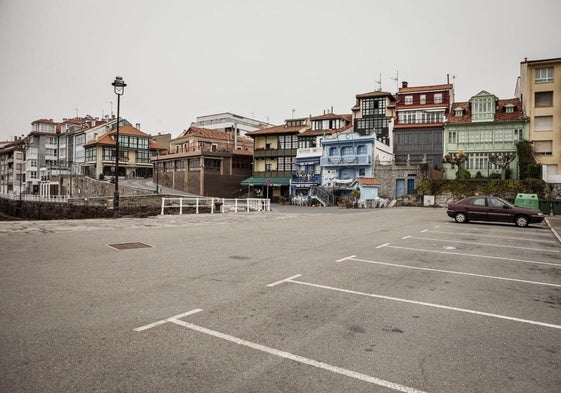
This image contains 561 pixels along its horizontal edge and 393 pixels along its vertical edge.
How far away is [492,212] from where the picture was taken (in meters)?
20.3

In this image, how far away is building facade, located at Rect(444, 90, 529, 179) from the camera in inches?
1726

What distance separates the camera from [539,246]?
498 inches

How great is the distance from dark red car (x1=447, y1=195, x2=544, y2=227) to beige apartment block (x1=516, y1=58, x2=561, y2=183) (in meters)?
27.9

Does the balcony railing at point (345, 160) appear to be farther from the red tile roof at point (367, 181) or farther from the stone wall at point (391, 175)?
the red tile roof at point (367, 181)

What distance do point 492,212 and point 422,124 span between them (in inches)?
1259

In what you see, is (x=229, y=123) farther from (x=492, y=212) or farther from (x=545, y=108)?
(x=492, y=212)

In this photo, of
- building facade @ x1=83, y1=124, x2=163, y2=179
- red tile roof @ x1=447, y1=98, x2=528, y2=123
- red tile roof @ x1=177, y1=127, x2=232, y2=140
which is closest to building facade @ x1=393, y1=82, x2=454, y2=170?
red tile roof @ x1=447, y1=98, x2=528, y2=123

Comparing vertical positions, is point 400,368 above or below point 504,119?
below

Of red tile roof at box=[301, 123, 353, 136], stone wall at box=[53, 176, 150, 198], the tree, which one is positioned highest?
red tile roof at box=[301, 123, 353, 136]

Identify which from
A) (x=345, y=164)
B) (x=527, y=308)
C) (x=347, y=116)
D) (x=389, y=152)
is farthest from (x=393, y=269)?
(x=347, y=116)

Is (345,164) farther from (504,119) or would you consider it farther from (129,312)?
(129,312)

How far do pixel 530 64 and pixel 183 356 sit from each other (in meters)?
52.9

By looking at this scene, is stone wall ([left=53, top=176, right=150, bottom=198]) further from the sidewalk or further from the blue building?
the sidewalk

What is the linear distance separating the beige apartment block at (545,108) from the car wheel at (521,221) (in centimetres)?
2793
